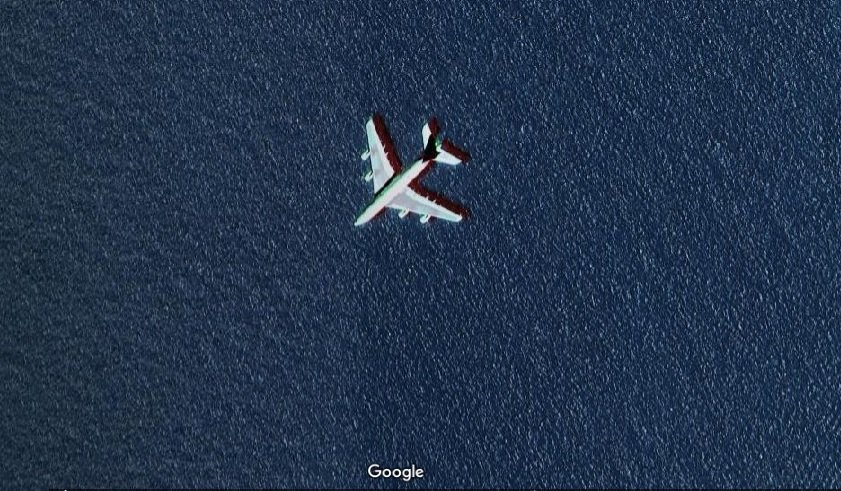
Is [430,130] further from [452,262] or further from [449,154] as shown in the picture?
[452,262]

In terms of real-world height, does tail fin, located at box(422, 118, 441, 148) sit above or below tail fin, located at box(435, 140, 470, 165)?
above

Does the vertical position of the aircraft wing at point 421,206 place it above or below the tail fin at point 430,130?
Result: below

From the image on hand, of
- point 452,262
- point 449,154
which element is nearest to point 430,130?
point 449,154

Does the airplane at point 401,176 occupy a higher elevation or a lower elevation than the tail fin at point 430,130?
lower

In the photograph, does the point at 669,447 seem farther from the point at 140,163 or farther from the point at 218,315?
the point at 140,163

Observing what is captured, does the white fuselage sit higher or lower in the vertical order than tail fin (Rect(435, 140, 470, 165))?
lower
